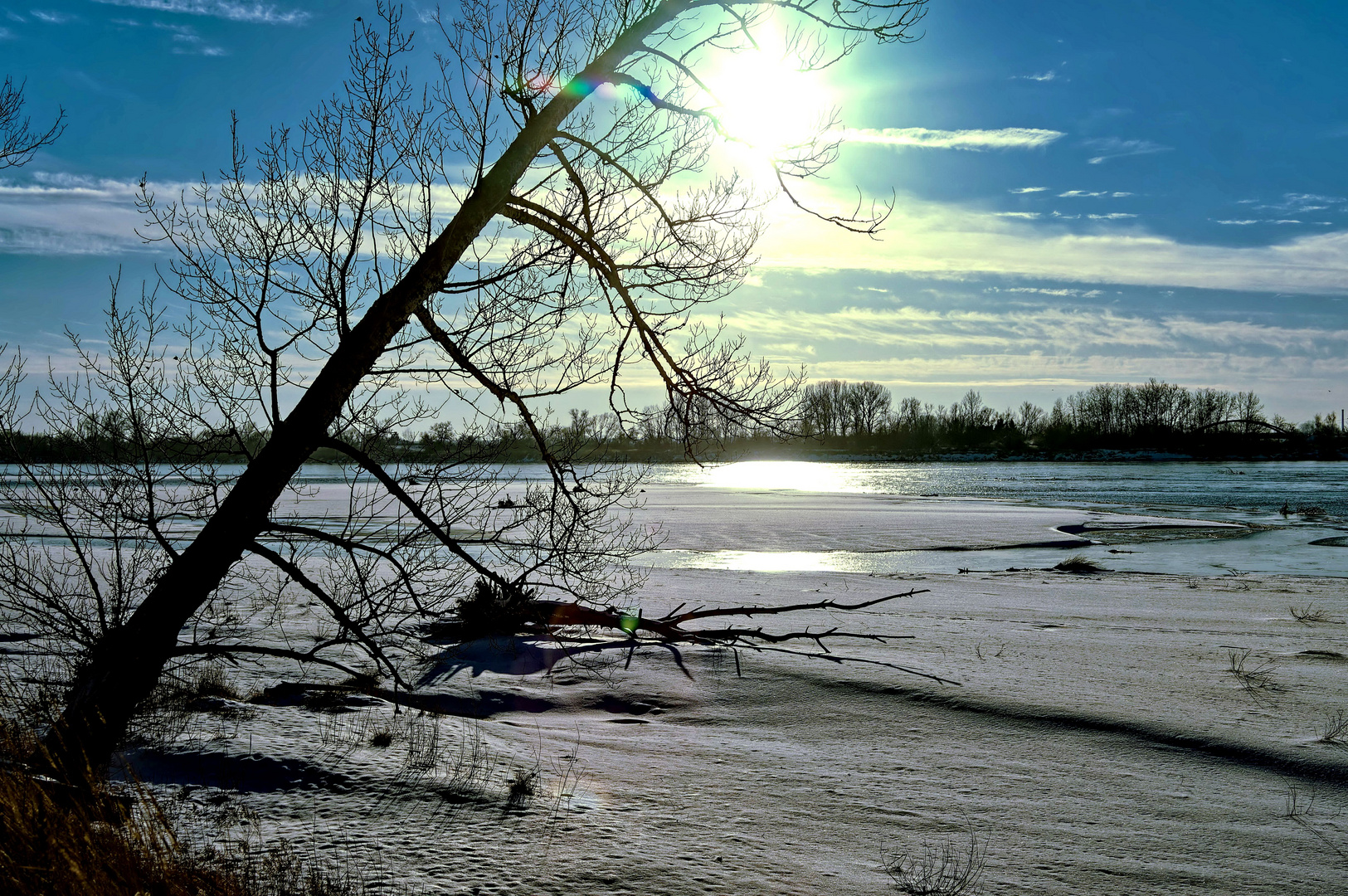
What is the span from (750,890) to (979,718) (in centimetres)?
307

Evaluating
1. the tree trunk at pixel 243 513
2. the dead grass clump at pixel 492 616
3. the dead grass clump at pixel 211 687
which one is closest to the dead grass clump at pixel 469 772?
the dead grass clump at pixel 492 616

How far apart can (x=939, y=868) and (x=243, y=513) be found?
373 centimetres

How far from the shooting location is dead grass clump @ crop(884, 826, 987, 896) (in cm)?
324

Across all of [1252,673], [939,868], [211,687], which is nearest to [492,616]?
[211,687]

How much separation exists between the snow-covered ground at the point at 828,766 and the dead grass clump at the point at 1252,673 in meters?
0.04

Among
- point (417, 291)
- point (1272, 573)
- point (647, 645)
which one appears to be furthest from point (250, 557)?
point (1272, 573)

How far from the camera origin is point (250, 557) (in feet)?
53.1

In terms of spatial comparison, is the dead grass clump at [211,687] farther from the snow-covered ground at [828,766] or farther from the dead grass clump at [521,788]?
the dead grass clump at [521,788]

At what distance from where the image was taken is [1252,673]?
6664 millimetres

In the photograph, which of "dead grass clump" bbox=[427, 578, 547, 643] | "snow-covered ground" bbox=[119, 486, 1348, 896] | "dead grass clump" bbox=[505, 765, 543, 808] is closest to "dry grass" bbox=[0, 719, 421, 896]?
"snow-covered ground" bbox=[119, 486, 1348, 896]

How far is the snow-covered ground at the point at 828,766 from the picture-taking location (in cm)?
346

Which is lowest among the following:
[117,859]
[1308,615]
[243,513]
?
→ [1308,615]

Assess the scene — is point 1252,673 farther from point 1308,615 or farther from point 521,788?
point 521,788

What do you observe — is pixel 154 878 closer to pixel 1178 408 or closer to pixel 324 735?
pixel 324 735
